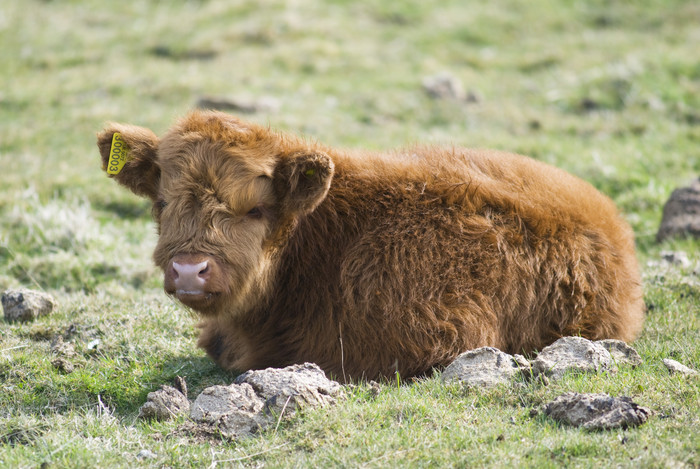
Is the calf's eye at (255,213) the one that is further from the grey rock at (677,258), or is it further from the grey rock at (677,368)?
the grey rock at (677,258)

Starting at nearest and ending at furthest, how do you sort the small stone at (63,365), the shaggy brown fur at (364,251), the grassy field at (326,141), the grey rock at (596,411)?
the grey rock at (596,411) < the grassy field at (326,141) < the shaggy brown fur at (364,251) < the small stone at (63,365)

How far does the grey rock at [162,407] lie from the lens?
5.20 metres

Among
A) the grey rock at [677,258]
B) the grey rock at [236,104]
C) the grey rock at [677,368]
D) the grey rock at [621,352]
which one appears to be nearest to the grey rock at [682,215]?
the grey rock at [677,258]

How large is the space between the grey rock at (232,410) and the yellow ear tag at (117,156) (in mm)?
1952

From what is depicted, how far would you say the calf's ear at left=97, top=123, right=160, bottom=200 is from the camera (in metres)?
6.02

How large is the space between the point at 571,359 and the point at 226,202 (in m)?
2.61

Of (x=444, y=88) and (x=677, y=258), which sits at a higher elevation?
(x=444, y=88)

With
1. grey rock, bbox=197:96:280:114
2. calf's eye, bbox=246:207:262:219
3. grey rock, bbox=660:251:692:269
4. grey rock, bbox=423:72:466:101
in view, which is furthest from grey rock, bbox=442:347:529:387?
grey rock, bbox=423:72:466:101

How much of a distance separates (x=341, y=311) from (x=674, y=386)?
7.54 feet

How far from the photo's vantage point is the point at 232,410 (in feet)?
16.2

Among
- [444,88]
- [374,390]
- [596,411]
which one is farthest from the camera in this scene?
[444,88]

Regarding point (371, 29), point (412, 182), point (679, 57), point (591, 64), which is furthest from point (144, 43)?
point (412, 182)

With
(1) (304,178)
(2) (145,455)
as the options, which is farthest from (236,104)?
(2) (145,455)

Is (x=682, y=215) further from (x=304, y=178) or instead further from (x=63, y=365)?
(x=63, y=365)
